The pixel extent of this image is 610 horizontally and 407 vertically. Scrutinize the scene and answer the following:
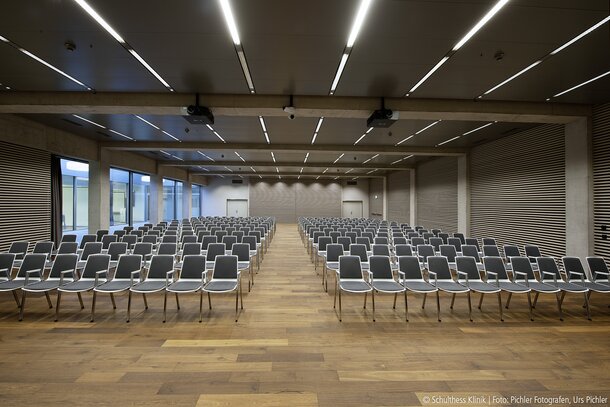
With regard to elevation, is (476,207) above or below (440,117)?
below

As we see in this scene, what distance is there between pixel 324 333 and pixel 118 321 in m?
3.28

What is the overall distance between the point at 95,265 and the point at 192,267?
5.56 ft

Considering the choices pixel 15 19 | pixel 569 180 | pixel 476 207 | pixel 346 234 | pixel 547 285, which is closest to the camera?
pixel 15 19

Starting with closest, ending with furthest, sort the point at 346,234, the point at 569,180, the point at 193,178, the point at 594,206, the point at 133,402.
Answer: the point at 133,402, the point at 594,206, the point at 569,180, the point at 346,234, the point at 193,178

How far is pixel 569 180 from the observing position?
24.2 ft

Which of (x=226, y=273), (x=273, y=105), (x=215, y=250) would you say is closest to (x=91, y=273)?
(x=215, y=250)

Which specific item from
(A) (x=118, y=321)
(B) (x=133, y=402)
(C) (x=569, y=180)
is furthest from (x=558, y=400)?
(C) (x=569, y=180)

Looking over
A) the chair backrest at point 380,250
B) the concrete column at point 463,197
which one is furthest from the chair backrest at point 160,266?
the concrete column at point 463,197

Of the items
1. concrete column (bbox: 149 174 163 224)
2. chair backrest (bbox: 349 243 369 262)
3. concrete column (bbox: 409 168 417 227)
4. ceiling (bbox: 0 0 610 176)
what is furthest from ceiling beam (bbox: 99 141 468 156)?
chair backrest (bbox: 349 243 369 262)

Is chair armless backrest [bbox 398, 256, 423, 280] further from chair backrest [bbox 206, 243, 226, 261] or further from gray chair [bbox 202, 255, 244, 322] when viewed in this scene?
chair backrest [bbox 206, 243, 226, 261]

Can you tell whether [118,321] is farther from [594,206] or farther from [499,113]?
[594,206]

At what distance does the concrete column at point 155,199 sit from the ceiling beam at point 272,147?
17.0ft

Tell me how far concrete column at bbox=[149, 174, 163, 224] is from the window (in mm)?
3684

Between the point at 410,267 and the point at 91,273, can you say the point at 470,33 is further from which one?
the point at 91,273
